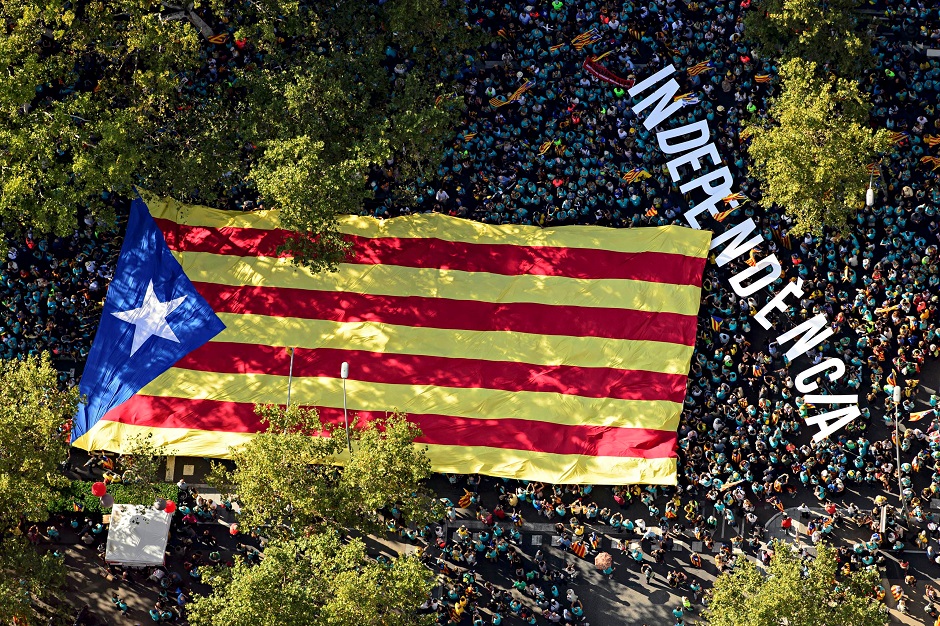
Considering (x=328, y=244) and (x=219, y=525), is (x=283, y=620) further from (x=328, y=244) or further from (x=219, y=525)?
(x=328, y=244)

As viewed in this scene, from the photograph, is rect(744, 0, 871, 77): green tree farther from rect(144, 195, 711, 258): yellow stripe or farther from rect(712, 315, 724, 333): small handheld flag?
rect(712, 315, 724, 333): small handheld flag

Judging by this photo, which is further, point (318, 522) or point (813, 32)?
point (813, 32)

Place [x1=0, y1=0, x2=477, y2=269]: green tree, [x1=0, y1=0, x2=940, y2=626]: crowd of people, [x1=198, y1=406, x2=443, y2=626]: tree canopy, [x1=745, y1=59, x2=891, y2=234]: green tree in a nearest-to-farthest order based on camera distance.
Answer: [x1=198, y1=406, x2=443, y2=626]: tree canopy → [x1=0, y1=0, x2=477, y2=269]: green tree → [x1=745, y1=59, x2=891, y2=234]: green tree → [x1=0, y1=0, x2=940, y2=626]: crowd of people

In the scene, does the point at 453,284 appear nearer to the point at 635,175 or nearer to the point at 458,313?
the point at 458,313

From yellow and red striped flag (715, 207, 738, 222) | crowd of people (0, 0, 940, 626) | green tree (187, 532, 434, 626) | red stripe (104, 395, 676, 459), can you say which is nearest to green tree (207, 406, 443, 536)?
green tree (187, 532, 434, 626)

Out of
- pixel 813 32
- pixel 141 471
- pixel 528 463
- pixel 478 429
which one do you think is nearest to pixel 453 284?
pixel 478 429

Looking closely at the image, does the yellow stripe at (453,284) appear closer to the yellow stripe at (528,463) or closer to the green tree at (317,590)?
the yellow stripe at (528,463)
